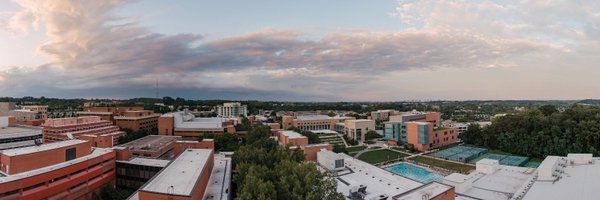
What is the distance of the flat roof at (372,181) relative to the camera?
72.8 feet

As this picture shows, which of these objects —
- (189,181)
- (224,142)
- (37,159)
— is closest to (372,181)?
(189,181)

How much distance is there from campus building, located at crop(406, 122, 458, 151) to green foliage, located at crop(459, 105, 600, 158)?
17.5 ft

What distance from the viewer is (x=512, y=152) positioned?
155 ft

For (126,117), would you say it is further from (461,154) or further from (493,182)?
(493,182)

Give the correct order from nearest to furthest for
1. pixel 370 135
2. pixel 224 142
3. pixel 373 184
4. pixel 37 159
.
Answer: pixel 37 159, pixel 373 184, pixel 224 142, pixel 370 135

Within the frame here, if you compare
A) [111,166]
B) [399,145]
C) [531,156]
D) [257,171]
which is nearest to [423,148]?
[399,145]

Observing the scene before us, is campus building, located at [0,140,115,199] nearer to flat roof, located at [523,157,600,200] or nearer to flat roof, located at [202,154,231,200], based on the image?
flat roof, located at [202,154,231,200]

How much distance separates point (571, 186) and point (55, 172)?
3340 cm

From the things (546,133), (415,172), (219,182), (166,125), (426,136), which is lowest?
(415,172)

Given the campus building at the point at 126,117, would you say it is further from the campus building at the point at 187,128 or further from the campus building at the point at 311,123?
the campus building at the point at 311,123

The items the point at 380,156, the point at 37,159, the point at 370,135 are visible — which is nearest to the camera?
the point at 37,159

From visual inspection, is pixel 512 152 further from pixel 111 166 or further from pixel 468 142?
pixel 111 166

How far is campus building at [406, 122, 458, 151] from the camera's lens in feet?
172

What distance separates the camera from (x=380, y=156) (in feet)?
156
